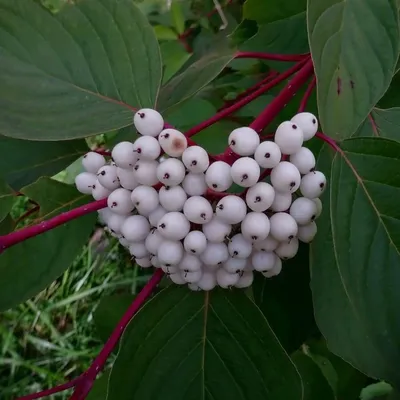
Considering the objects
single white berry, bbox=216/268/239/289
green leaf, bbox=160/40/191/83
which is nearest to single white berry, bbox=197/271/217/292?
single white berry, bbox=216/268/239/289

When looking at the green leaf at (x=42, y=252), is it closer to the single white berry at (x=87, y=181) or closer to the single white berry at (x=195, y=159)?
the single white berry at (x=87, y=181)

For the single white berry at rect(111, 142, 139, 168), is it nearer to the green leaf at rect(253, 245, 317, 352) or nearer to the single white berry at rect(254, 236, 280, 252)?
the single white berry at rect(254, 236, 280, 252)

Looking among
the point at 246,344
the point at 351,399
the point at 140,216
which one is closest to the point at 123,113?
the point at 140,216

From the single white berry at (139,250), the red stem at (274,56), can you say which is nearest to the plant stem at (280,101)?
the red stem at (274,56)

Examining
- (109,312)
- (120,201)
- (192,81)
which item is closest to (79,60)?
(192,81)

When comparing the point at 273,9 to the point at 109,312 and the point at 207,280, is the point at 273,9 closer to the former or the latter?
the point at 207,280

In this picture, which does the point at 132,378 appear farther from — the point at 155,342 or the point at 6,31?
the point at 6,31
